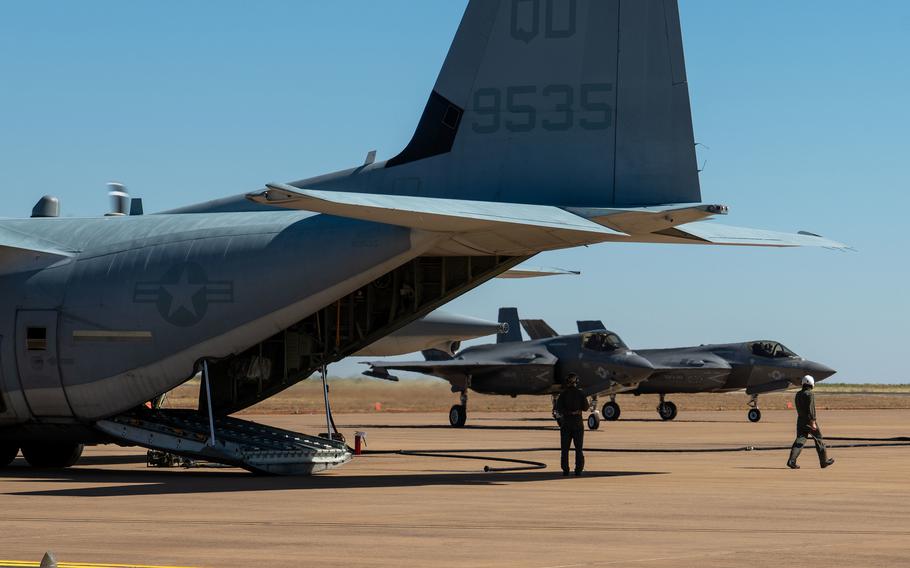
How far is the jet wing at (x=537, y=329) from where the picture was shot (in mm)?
49688

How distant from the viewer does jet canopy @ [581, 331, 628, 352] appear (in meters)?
41.2

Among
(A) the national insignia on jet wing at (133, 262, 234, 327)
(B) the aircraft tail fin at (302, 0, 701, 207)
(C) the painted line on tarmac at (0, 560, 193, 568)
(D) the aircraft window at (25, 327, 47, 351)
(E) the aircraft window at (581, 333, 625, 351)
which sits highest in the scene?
(B) the aircraft tail fin at (302, 0, 701, 207)

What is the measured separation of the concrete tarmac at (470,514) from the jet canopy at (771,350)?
22.0 m

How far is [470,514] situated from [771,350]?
117 feet

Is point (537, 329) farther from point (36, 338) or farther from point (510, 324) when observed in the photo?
point (36, 338)

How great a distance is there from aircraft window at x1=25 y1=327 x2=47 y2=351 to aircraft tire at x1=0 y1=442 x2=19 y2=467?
96.4 inches

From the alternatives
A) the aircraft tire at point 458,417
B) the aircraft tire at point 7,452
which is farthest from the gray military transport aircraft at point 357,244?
the aircraft tire at point 458,417

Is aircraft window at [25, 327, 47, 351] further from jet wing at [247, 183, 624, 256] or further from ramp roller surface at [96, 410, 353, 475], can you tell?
jet wing at [247, 183, 624, 256]

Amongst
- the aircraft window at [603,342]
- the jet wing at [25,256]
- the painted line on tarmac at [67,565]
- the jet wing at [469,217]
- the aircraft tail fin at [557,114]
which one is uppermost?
the aircraft tail fin at [557,114]

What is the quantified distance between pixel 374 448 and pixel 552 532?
17228mm

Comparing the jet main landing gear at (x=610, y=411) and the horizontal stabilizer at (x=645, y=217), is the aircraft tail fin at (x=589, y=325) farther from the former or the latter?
the horizontal stabilizer at (x=645, y=217)

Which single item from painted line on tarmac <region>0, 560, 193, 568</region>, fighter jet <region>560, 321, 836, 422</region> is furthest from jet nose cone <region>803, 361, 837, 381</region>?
painted line on tarmac <region>0, 560, 193, 568</region>

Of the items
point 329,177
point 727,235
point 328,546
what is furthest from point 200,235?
point 328,546

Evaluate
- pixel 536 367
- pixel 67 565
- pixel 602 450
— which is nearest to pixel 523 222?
pixel 67 565
